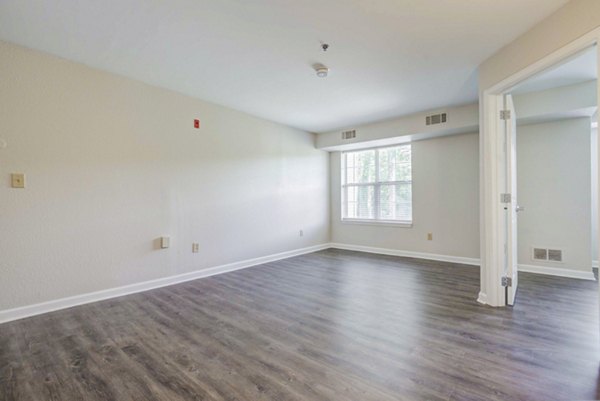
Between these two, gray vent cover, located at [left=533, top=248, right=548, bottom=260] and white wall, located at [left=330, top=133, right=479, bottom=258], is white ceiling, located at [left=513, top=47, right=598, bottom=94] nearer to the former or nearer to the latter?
white wall, located at [left=330, top=133, right=479, bottom=258]

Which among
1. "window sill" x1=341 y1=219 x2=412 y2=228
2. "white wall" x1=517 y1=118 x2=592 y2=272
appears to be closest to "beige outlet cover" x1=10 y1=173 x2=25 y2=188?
"window sill" x1=341 y1=219 x2=412 y2=228

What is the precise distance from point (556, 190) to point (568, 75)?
5.14 ft

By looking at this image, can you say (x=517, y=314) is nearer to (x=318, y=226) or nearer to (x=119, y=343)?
(x=119, y=343)

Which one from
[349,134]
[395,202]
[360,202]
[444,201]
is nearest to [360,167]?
[360,202]

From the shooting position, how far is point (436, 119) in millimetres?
4559

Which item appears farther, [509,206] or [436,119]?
[436,119]

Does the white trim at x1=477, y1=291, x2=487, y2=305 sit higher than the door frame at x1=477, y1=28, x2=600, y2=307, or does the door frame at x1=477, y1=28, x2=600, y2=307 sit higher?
the door frame at x1=477, y1=28, x2=600, y2=307

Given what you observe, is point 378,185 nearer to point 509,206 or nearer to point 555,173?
point 555,173

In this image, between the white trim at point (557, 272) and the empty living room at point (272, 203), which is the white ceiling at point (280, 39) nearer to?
the empty living room at point (272, 203)

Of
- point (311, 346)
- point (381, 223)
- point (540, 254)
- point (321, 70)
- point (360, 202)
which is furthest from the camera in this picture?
point (360, 202)

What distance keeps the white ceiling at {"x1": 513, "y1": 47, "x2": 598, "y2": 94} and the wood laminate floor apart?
231cm

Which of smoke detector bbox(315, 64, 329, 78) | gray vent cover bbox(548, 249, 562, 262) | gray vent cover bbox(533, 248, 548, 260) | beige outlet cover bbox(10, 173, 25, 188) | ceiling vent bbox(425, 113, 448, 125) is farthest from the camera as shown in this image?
ceiling vent bbox(425, 113, 448, 125)

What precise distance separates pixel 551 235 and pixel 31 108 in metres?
6.32

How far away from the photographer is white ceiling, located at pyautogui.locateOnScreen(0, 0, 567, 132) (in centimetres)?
214
